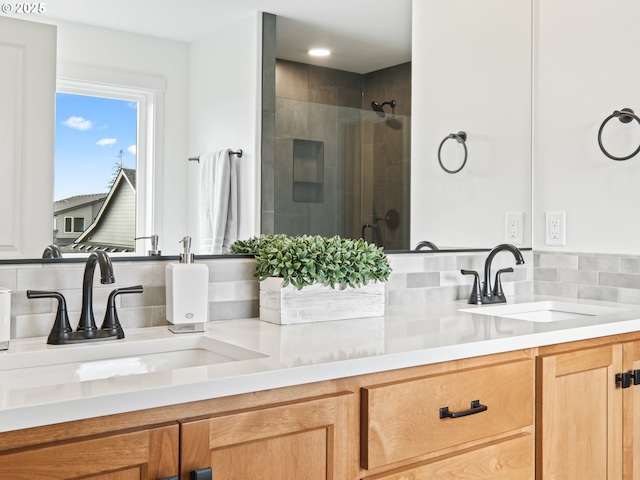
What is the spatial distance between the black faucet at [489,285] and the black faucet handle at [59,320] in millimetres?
1289

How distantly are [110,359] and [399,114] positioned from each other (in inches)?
48.4

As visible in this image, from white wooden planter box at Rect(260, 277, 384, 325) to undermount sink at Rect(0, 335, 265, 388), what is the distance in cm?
25

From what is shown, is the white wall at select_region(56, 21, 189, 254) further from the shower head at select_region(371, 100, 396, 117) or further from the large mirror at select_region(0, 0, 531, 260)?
the shower head at select_region(371, 100, 396, 117)

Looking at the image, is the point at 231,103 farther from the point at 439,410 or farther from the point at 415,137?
the point at 439,410

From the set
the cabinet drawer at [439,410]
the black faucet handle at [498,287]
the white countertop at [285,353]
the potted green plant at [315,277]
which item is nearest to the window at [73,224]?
the white countertop at [285,353]

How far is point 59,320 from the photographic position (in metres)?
1.36

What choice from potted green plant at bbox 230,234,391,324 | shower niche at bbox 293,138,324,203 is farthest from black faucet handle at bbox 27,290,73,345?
shower niche at bbox 293,138,324,203

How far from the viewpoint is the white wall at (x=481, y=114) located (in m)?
2.30

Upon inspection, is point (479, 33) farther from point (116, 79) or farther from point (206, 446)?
point (206, 446)

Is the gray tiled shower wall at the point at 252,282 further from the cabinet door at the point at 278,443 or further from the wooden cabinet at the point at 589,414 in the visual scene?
the cabinet door at the point at 278,443

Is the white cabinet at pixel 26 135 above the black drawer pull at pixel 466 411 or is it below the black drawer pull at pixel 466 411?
above

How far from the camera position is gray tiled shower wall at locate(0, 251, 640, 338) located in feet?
4.65

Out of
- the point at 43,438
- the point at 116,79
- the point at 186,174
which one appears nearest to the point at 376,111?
the point at 186,174

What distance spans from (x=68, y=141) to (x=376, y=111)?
0.96m
